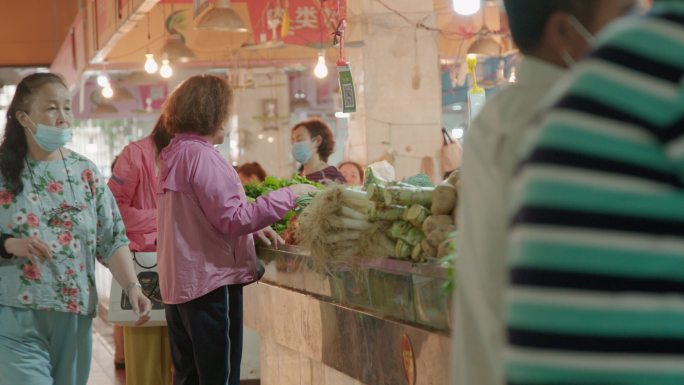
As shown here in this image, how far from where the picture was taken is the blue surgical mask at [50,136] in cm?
414

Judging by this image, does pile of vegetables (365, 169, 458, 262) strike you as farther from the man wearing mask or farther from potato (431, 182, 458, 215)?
the man wearing mask

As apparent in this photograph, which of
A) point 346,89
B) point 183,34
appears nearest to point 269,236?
point 346,89

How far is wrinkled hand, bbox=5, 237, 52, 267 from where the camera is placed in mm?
3930

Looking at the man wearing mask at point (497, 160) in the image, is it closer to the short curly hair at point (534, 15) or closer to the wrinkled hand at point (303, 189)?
the short curly hair at point (534, 15)

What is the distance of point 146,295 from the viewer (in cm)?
576

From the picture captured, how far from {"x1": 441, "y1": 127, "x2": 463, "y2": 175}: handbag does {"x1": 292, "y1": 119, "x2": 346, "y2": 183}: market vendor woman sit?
2148 mm

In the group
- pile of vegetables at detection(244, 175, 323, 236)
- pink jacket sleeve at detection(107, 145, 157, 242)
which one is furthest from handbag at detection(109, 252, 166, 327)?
pile of vegetables at detection(244, 175, 323, 236)

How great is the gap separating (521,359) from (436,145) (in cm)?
900

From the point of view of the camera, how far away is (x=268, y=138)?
22000mm

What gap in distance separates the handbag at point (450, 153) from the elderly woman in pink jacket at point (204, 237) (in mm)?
4844

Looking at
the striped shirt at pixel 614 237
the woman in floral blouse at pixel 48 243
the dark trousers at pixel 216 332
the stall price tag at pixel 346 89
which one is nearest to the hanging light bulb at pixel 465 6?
the stall price tag at pixel 346 89

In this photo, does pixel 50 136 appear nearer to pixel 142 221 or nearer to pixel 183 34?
pixel 142 221

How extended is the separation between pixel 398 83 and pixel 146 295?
493 cm

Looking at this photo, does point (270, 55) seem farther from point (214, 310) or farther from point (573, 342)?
point (573, 342)
